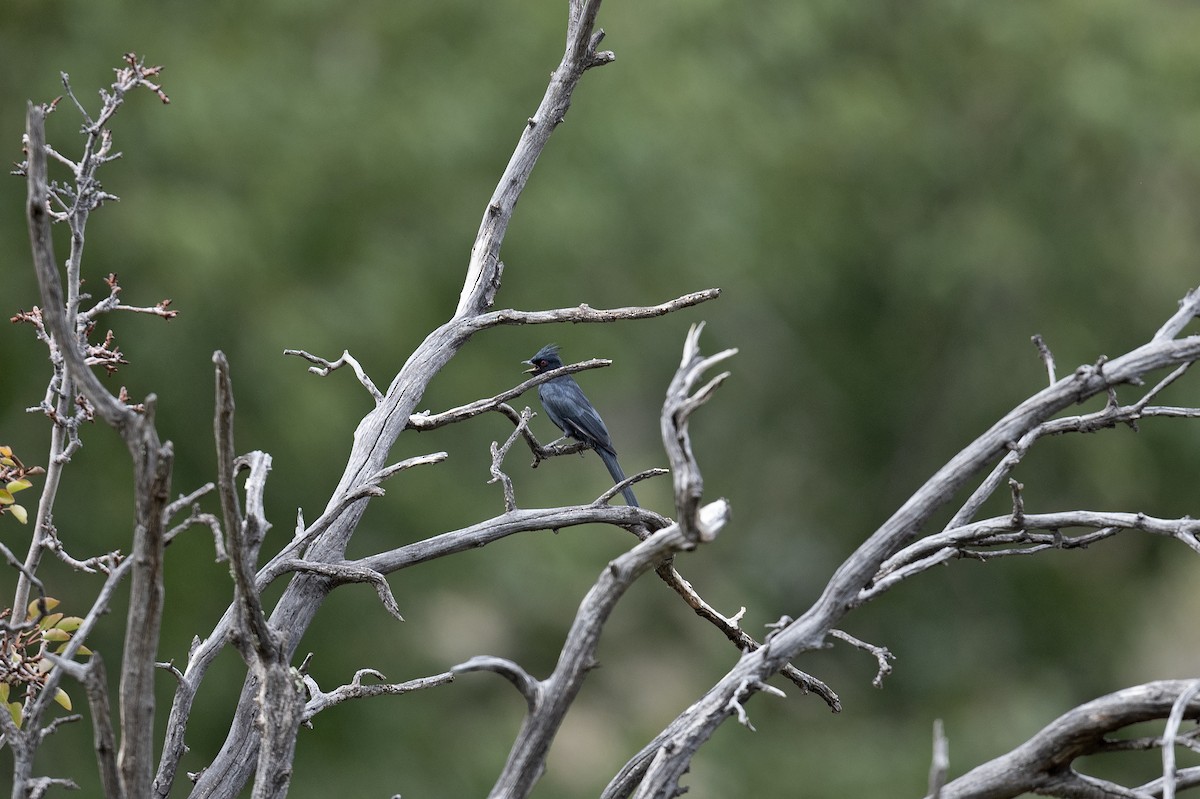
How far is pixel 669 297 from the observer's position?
19125 millimetres

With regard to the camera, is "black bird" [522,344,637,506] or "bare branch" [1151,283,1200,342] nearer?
"bare branch" [1151,283,1200,342]

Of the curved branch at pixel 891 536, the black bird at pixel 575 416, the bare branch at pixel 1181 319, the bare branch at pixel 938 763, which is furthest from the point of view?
the black bird at pixel 575 416

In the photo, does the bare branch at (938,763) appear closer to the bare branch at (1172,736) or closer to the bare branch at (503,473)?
the bare branch at (1172,736)

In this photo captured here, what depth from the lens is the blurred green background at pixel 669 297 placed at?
43.6 feet

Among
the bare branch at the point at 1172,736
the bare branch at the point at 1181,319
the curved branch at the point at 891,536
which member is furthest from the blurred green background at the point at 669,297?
the bare branch at the point at 1172,736

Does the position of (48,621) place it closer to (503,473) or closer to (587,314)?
(503,473)

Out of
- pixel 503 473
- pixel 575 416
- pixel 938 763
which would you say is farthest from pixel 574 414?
pixel 938 763

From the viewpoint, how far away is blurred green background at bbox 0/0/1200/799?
43.6 feet

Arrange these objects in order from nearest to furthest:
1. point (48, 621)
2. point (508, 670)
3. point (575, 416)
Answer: point (508, 670), point (48, 621), point (575, 416)

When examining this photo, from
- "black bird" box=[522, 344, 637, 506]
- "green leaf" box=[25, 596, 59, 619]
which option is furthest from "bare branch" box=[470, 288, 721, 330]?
"black bird" box=[522, 344, 637, 506]

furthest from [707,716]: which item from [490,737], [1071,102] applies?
[1071,102]

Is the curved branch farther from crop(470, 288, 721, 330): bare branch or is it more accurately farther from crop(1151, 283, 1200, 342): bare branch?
crop(470, 288, 721, 330): bare branch

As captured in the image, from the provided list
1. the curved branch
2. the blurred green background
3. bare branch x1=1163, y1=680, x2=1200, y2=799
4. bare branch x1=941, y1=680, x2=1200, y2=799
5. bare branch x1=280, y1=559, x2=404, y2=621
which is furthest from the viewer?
the blurred green background

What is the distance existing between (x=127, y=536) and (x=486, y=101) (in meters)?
6.45
